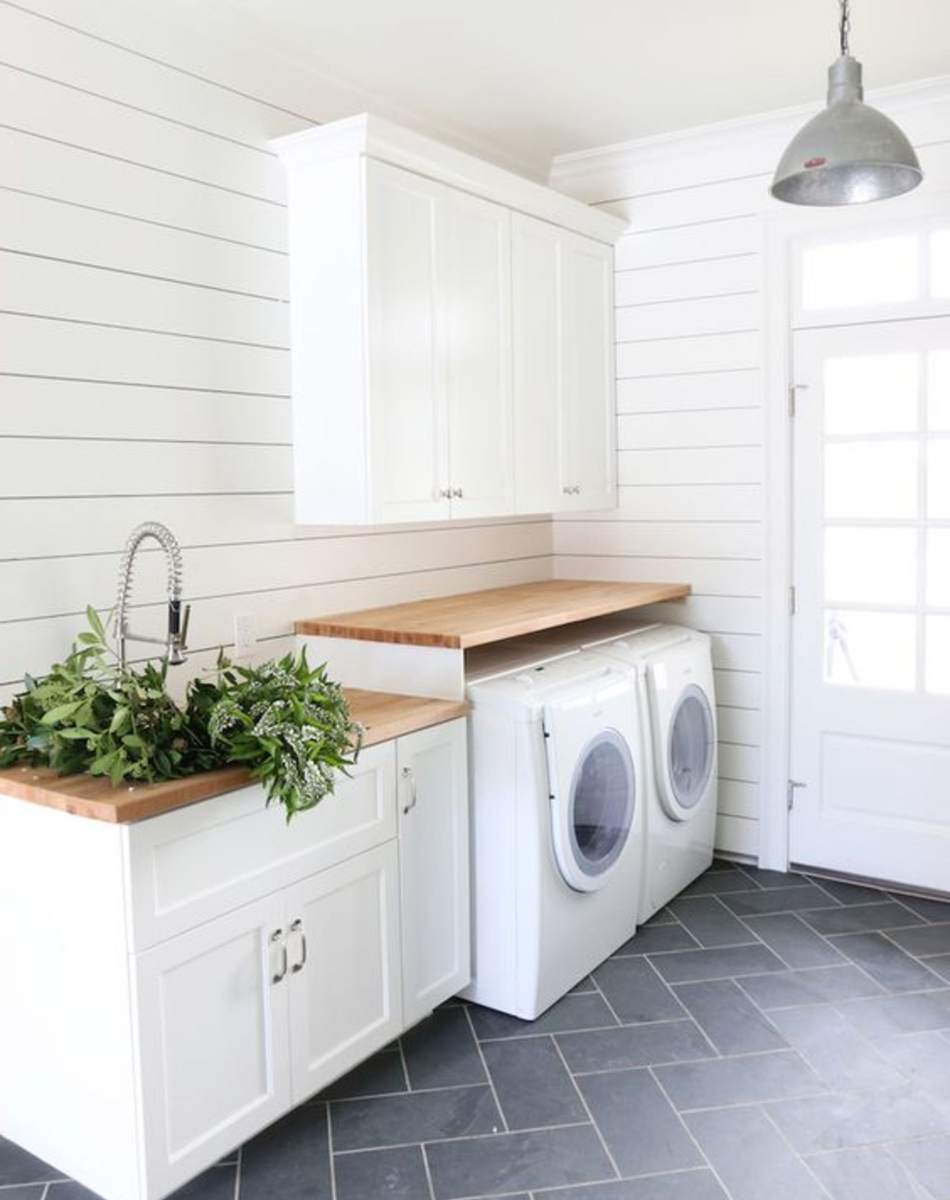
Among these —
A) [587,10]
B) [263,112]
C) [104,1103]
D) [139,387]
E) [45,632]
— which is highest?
Result: [587,10]

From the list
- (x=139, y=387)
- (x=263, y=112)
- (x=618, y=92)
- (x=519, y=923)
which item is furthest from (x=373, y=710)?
(x=618, y=92)

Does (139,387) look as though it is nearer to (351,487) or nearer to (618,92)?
(351,487)

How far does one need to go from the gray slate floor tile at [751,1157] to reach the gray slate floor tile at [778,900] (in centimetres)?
115

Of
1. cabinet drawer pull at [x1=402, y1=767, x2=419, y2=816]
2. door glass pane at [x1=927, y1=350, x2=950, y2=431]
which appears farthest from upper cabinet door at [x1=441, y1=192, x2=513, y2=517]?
door glass pane at [x1=927, y1=350, x2=950, y2=431]

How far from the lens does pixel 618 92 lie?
3.31 metres

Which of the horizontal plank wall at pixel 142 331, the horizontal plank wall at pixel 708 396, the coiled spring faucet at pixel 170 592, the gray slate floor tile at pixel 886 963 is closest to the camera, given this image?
the coiled spring faucet at pixel 170 592

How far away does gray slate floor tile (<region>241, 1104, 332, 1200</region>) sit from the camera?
2107mm

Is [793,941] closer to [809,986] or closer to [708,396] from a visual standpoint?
[809,986]

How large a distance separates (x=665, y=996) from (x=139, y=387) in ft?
7.05

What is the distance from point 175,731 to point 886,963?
2.21 meters

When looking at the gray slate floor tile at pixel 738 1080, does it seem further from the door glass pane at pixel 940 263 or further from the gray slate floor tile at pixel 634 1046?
the door glass pane at pixel 940 263

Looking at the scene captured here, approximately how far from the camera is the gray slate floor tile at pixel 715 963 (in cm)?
301

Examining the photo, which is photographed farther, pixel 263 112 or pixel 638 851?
pixel 638 851

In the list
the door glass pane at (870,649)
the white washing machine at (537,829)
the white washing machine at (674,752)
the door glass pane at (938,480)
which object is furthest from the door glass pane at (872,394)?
the white washing machine at (537,829)
